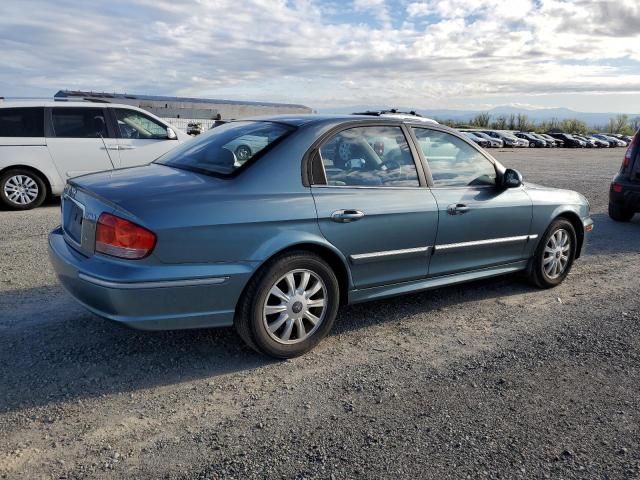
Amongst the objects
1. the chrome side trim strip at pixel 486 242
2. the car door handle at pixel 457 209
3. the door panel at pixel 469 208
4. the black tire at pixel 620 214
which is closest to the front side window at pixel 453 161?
the door panel at pixel 469 208

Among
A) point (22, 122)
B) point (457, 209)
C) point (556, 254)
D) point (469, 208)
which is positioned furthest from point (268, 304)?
point (22, 122)

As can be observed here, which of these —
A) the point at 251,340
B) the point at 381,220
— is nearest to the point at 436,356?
the point at 381,220

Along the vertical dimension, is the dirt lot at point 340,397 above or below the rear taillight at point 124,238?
below

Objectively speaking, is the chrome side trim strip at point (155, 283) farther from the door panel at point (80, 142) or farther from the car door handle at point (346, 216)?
the door panel at point (80, 142)

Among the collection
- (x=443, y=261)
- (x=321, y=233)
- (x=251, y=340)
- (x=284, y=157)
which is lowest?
(x=251, y=340)

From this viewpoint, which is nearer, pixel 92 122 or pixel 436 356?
pixel 436 356

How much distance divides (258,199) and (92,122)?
6799mm

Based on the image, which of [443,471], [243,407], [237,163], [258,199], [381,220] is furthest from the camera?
[381,220]

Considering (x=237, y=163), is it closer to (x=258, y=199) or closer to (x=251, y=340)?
(x=258, y=199)

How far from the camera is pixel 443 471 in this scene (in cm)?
261

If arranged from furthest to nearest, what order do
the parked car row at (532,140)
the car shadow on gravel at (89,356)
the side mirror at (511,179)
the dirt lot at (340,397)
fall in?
1. the parked car row at (532,140)
2. the side mirror at (511,179)
3. the car shadow on gravel at (89,356)
4. the dirt lot at (340,397)

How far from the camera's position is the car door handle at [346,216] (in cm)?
372

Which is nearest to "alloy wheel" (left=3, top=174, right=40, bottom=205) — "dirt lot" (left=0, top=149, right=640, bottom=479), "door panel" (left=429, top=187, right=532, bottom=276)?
"dirt lot" (left=0, top=149, right=640, bottom=479)

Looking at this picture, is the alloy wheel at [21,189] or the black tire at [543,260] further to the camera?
the alloy wheel at [21,189]
